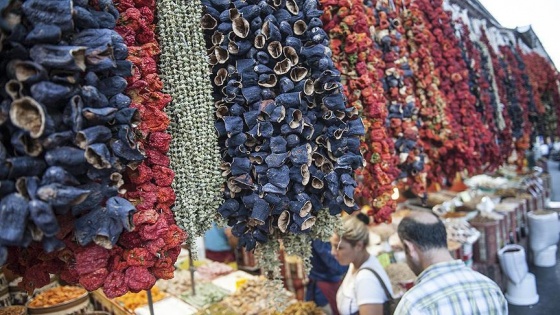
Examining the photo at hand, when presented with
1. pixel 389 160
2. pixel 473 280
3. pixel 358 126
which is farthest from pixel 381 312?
pixel 358 126

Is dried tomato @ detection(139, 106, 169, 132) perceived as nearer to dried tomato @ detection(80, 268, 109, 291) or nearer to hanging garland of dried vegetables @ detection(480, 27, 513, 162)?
dried tomato @ detection(80, 268, 109, 291)

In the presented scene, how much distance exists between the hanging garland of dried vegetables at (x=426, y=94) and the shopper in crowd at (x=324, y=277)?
3.77 ft

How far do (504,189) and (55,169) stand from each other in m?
6.00

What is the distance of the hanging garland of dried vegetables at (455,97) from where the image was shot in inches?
87.9

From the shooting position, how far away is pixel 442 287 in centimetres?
179

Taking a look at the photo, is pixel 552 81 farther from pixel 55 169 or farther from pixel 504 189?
pixel 55 169

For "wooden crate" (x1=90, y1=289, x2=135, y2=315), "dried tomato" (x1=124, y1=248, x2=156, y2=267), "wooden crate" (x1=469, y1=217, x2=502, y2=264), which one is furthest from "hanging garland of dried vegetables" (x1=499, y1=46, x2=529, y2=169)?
"dried tomato" (x1=124, y1=248, x2=156, y2=267)

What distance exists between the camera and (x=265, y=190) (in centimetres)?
111

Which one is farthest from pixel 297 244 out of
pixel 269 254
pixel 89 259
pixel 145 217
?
pixel 89 259

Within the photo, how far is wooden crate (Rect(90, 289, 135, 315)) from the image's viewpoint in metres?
1.89

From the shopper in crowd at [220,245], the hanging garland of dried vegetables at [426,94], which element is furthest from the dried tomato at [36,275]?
the shopper in crowd at [220,245]

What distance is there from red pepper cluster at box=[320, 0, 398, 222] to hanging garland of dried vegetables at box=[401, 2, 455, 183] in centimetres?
48

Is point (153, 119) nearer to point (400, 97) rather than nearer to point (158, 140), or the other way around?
point (158, 140)

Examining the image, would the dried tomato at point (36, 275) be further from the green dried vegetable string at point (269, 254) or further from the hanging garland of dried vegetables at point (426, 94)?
the hanging garland of dried vegetables at point (426, 94)
